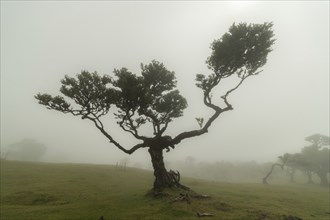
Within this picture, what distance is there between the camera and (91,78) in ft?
113

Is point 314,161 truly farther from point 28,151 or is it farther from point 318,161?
point 28,151

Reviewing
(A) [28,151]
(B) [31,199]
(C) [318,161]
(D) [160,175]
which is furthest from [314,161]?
(A) [28,151]

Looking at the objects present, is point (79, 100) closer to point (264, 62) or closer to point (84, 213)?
point (84, 213)

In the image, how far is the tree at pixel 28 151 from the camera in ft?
518

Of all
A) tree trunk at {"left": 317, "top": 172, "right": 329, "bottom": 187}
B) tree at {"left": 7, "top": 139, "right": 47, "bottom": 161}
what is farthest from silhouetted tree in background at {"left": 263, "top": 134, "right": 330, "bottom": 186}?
tree at {"left": 7, "top": 139, "right": 47, "bottom": 161}

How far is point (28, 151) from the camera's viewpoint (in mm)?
159875

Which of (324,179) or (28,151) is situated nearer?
(324,179)

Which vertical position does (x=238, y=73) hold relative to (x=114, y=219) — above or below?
above

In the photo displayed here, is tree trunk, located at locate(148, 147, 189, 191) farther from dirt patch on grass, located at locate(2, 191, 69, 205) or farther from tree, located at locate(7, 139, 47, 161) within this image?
tree, located at locate(7, 139, 47, 161)

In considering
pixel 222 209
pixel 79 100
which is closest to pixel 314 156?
pixel 222 209

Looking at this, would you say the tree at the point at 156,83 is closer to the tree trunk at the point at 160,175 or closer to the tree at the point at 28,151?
the tree trunk at the point at 160,175

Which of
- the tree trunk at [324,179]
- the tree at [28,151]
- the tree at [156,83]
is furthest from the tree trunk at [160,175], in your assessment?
the tree at [28,151]

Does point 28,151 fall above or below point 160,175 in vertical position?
below

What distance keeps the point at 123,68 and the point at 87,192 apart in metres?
18.7
